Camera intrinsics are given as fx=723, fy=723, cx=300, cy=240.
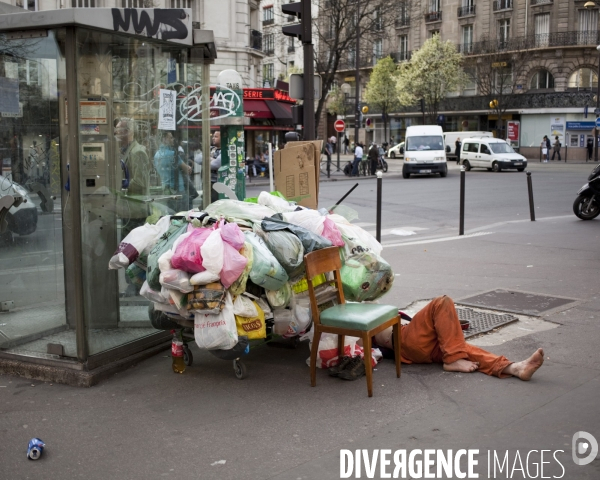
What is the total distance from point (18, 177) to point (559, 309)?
5090mm

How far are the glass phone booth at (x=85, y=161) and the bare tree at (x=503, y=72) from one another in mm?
50633

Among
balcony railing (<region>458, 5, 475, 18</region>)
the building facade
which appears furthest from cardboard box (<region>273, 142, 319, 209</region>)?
balcony railing (<region>458, 5, 475, 18</region>)

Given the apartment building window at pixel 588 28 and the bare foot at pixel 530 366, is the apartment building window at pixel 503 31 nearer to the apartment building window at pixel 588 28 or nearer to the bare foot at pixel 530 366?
the apartment building window at pixel 588 28

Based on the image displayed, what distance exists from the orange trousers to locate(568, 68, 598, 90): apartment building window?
52.2 metres

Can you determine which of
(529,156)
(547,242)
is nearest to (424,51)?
(529,156)

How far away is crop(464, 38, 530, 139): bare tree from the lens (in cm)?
5444

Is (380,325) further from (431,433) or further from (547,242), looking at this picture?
(547,242)

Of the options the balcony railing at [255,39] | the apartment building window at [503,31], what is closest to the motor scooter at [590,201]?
the balcony railing at [255,39]

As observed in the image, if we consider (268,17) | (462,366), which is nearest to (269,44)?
(268,17)

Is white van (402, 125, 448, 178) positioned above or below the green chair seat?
above

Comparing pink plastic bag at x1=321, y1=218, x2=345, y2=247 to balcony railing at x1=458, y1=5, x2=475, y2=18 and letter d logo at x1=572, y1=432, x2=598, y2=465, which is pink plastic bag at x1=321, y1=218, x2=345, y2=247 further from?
balcony railing at x1=458, y1=5, x2=475, y2=18

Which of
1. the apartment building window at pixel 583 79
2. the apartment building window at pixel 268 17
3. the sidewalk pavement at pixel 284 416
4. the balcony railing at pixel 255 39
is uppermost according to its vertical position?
the apartment building window at pixel 268 17

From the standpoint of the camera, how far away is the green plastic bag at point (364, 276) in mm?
5691

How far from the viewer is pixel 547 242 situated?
1151 centimetres
